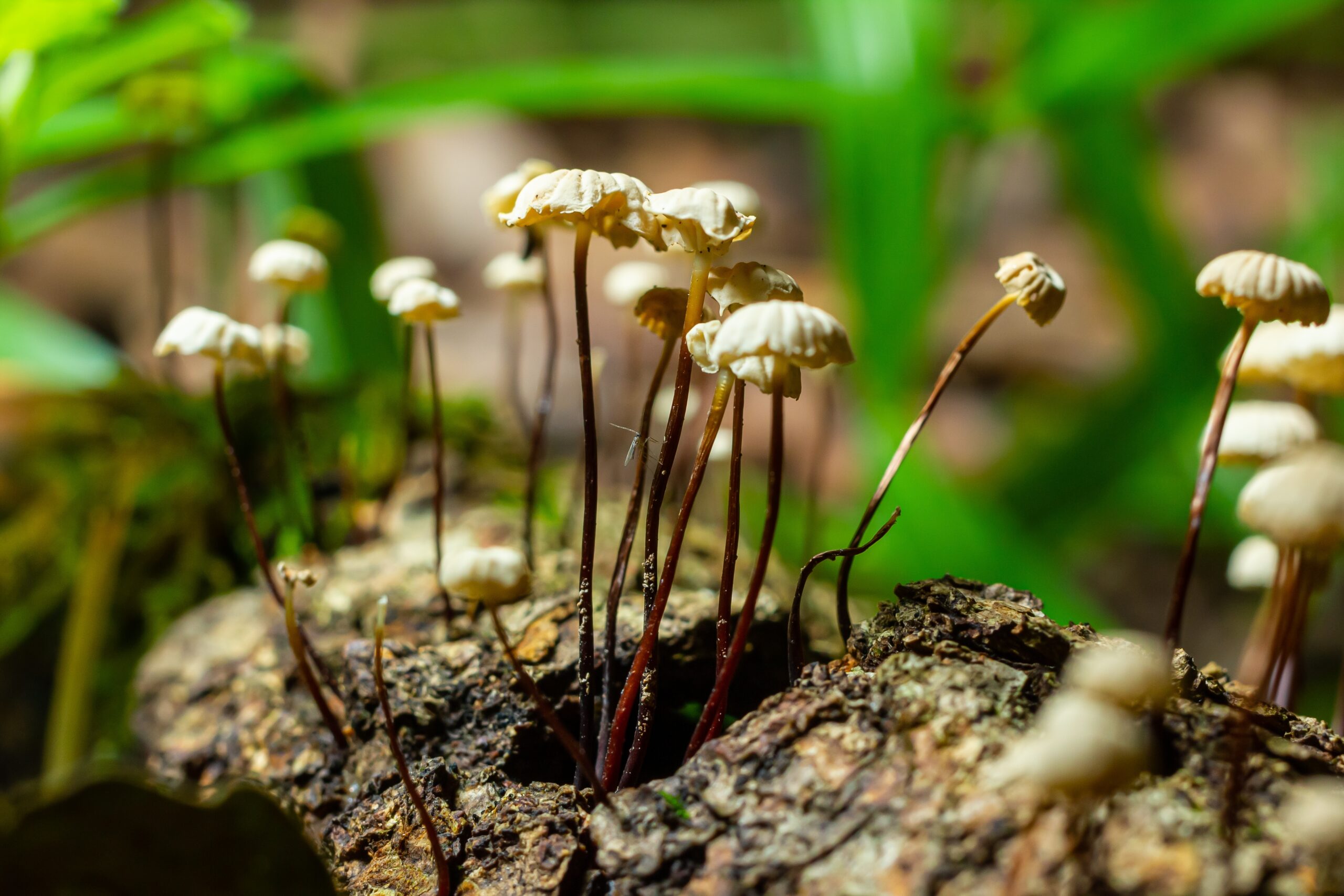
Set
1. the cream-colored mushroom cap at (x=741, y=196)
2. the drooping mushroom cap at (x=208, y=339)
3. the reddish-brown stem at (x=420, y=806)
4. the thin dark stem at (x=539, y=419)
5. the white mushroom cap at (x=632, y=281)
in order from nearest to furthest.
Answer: the reddish-brown stem at (x=420, y=806)
the drooping mushroom cap at (x=208, y=339)
the cream-colored mushroom cap at (x=741, y=196)
the thin dark stem at (x=539, y=419)
the white mushroom cap at (x=632, y=281)

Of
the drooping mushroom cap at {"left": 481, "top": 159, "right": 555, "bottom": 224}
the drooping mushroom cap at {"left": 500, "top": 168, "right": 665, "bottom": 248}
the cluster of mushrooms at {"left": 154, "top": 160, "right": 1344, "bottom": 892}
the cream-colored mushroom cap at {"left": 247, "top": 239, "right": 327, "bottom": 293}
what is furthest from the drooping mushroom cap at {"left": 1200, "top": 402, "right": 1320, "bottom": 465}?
the cream-colored mushroom cap at {"left": 247, "top": 239, "right": 327, "bottom": 293}

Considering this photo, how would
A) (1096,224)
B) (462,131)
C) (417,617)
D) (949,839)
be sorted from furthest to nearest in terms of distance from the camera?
(462,131) < (1096,224) < (417,617) < (949,839)

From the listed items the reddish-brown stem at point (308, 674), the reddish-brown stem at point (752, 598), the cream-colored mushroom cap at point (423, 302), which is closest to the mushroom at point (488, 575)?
the reddish-brown stem at point (752, 598)

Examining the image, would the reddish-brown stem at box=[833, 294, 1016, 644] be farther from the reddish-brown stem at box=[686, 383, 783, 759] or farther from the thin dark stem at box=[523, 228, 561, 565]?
the thin dark stem at box=[523, 228, 561, 565]

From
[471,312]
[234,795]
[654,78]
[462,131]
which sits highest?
[462,131]

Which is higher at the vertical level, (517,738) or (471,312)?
(471,312)

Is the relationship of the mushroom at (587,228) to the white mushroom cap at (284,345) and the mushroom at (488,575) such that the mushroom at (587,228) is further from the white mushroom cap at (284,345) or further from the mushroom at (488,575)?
the white mushroom cap at (284,345)

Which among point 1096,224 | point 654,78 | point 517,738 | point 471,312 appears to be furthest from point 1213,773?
point 471,312

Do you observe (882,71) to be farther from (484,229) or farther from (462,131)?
(462,131)
